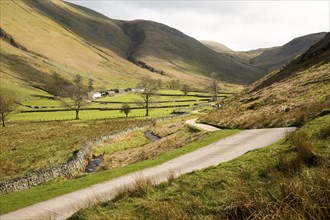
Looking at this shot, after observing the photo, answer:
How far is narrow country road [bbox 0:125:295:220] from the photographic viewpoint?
1644 centimetres

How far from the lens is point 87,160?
46656 millimetres

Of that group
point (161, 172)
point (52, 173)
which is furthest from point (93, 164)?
point (161, 172)

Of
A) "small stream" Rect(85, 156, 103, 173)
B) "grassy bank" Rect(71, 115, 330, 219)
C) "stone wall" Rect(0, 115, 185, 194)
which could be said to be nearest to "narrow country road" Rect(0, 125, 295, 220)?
"grassy bank" Rect(71, 115, 330, 219)

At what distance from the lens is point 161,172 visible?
21172 millimetres

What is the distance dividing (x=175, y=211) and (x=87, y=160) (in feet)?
132

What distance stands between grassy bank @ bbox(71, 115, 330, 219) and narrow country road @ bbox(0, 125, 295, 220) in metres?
1.54

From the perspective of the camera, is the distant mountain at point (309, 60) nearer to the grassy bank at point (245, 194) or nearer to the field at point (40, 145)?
the field at point (40, 145)

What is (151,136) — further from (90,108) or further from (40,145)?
(90,108)

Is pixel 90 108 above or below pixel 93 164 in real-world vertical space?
below

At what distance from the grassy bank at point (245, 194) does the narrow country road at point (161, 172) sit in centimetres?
154

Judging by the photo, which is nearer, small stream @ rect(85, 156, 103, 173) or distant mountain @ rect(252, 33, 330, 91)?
small stream @ rect(85, 156, 103, 173)

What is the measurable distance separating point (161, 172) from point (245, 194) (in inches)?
517

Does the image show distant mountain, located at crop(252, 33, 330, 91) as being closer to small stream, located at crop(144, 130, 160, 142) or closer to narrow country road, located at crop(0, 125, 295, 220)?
small stream, located at crop(144, 130, 160, 142)

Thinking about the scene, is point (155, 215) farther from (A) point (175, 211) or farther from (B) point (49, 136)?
(B) point (49, 136)
